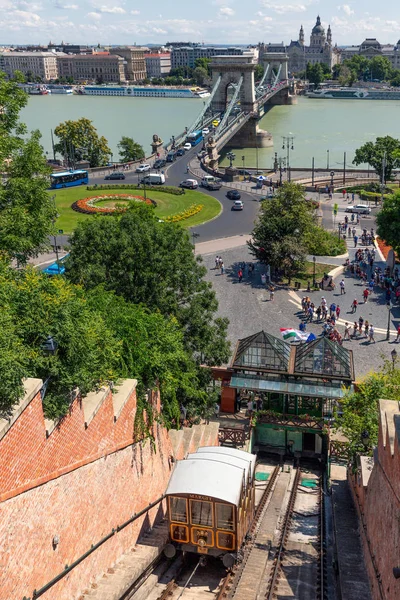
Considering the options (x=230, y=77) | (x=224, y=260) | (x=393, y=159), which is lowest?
(x=224, y=260)

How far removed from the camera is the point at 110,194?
60.3 m

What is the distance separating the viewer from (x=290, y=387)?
23.2 meters

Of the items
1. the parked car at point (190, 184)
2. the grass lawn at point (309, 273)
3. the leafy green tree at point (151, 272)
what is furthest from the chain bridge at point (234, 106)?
the leafy green tree at point (151, 272)

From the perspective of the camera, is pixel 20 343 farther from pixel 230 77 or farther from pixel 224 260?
pixel 230 77

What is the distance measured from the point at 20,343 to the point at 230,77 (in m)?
119

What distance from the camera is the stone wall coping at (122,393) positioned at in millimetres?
12781

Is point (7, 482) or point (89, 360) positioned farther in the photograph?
point (89, 360)

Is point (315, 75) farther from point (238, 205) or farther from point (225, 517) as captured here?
point (225, 517)

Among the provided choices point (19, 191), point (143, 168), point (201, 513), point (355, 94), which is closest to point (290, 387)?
point (201, 513)

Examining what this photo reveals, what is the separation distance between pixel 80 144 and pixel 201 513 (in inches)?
2606

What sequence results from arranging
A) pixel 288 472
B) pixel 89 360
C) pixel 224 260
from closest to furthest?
1. pixel 89 360
2. pixel 288 472
3. pixel 224 260

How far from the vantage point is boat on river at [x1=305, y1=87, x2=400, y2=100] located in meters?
175

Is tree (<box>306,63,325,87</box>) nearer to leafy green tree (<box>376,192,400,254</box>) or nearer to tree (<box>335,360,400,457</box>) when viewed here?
leafy green tree (<box>376,192,400,254</box>)

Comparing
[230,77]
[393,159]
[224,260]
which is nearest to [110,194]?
Result: [224,260]
